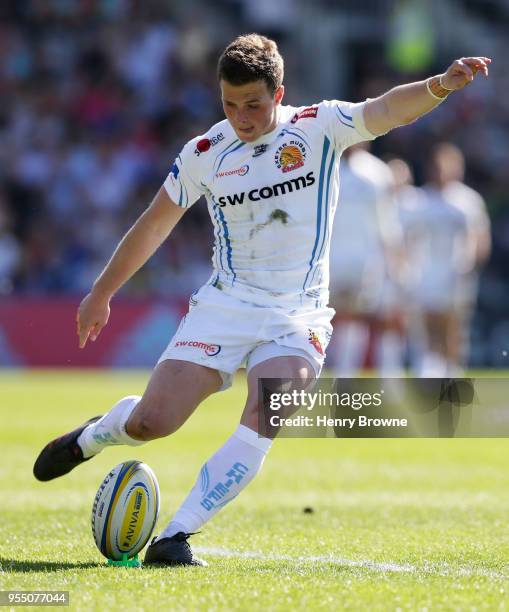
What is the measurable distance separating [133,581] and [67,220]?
52.9ft

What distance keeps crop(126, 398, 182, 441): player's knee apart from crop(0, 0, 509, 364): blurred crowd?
14.0 m

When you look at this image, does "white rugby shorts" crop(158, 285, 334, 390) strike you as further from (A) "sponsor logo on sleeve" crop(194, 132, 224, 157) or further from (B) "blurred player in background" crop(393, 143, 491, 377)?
(B) "blurred player in background" crop(393, 143, 491, 377)

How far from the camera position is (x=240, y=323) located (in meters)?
5.62

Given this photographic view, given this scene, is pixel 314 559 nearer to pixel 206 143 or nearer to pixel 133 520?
pixel 133 520

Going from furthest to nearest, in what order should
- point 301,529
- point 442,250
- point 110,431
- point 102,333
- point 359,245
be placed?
1. point 102,333
2. point 442,250
3. point 359,245
4. point 301,529
5. point 110,431

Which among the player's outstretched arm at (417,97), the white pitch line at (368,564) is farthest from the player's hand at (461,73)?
the white pitch line at (368,564)

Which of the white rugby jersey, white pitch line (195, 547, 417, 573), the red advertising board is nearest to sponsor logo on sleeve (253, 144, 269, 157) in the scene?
the white rugby jersey

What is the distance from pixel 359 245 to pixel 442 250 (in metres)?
2.17

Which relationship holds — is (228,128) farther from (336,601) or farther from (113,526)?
(336,601)

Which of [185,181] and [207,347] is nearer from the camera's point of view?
[207,347]

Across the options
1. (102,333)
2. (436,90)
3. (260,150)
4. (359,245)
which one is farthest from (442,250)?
(436,90)

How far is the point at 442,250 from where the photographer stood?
15297mm

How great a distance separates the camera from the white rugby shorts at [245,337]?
219 inches

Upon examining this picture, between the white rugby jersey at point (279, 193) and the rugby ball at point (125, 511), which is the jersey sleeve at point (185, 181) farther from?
the rugby ball at point (125, 511)
